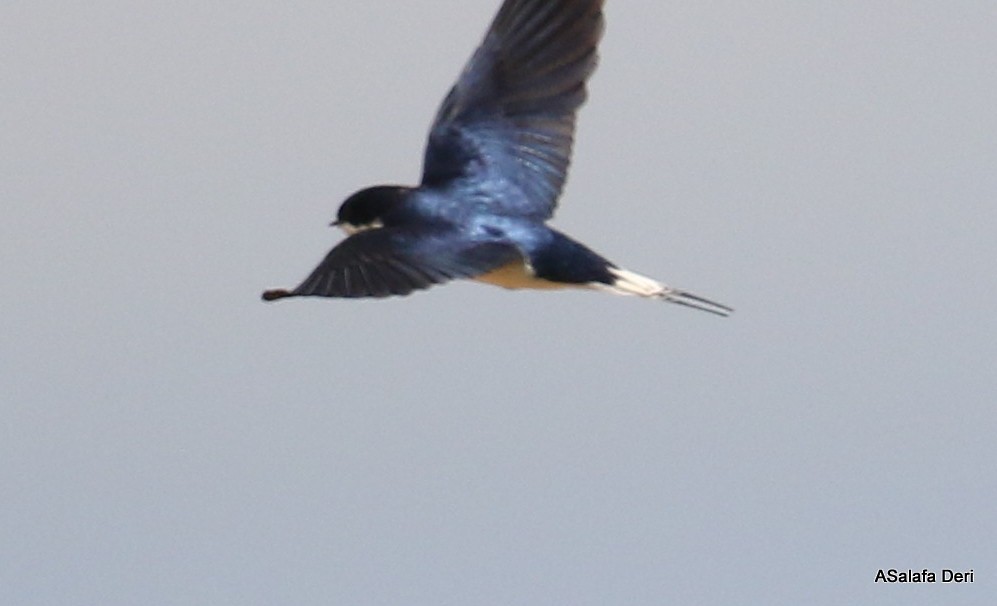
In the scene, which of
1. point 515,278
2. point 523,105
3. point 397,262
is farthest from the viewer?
point 523,105

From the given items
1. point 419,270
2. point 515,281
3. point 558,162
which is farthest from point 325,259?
point 558,162

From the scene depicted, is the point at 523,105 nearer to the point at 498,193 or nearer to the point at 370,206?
the point at 498,193

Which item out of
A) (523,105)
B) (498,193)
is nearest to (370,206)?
(498,193)

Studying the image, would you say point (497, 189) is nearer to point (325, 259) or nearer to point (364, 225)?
point (364, 225)

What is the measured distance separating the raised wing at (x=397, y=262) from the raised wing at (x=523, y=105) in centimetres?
26

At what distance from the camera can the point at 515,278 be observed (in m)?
2.70

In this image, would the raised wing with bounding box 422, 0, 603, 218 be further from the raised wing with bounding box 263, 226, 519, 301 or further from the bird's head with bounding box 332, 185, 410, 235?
the raised wing with bounding box 263, 226, 519, 301

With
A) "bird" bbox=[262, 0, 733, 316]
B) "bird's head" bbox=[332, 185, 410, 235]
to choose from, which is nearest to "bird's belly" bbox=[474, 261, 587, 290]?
"bird" bbox=[262, 0, 733, 316]

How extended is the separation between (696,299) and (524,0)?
0.61 metres

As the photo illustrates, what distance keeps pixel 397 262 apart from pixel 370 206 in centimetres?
27

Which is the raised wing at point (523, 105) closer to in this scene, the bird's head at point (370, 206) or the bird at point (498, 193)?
the bird at point (498, 193)

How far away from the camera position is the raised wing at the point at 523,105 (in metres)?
2.95

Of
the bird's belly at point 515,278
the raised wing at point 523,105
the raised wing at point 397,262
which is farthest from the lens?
the raised wing at point 523,105

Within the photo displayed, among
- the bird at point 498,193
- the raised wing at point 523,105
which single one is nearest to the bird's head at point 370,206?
the bird at point 498,193
